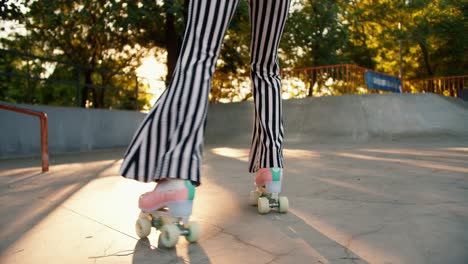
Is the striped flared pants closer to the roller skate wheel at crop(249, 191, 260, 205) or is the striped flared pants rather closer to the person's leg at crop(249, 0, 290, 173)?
the person's leg at crop(249, 0, 290, 173)

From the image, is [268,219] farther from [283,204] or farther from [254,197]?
[254,197]

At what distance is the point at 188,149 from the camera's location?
1.42 meters

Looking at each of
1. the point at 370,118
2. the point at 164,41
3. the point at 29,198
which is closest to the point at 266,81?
the point at 29,198

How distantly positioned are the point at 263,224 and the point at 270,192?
0.82 feet

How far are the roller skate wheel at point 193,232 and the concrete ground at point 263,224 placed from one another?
25mm

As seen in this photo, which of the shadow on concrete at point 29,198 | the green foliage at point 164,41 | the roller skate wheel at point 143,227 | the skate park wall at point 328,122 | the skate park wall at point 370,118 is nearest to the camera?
the roller skate wheel at point 143,227

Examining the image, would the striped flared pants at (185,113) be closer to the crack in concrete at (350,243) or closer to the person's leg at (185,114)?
the person's leg at (185,114)

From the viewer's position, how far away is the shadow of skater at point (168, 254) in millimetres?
1249

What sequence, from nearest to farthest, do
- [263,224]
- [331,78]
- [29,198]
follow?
[263,224]
[29,198]
[331,78]

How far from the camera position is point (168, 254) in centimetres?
131

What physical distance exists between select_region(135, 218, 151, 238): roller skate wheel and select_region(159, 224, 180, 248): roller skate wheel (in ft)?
0.48

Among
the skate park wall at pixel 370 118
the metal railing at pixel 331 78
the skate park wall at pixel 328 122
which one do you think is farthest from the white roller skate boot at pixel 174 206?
the metal railing at pixel 331 78

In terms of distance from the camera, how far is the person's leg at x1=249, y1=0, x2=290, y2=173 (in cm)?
192

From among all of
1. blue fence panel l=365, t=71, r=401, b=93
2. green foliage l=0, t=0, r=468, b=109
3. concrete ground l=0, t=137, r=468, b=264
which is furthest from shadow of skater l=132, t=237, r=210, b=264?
blue fence panel l=365, t=71, r=401, b=93
